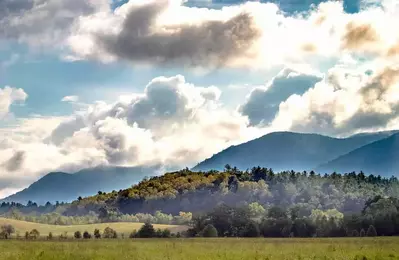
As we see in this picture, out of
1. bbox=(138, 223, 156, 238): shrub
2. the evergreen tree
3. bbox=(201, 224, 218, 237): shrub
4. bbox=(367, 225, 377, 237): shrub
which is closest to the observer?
bbox=(367, 225, 377, 237): shrub

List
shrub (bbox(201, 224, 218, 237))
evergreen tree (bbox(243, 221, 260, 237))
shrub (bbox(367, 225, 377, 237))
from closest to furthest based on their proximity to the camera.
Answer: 1. shrub (bbox(367, 225, 377, 237))
2. evergreen tree (bbox(243, 221, 260, 237))
3. shrub (bbox(201, 224, 218, 237))

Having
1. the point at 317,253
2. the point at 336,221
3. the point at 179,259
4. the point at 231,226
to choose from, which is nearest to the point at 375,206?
the point at 336,221

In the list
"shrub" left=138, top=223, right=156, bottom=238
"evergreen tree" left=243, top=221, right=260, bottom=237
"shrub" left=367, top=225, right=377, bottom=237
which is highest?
"shrub" left=138, top=223, right=156, bottom=238

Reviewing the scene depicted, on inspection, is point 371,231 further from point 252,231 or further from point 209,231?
point 209,231

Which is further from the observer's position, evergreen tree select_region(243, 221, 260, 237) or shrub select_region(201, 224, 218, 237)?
shrub select_region(201, 224, 218, 237)

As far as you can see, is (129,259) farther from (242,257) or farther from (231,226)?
(231,226)

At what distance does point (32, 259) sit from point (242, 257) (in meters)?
20.3

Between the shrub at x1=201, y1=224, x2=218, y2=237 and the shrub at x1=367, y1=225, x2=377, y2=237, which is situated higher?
the shrub at x1=201, y1=224, x2=218, y2=237

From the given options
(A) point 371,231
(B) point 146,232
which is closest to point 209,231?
(B) point 146,232

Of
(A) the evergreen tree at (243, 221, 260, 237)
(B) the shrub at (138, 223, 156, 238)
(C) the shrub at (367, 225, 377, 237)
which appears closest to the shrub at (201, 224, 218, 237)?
(A) the evergreen tree at (243, 221, 260, 237)

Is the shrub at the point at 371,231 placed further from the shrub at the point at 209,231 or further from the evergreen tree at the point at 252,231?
the shrub at the point at 209,231

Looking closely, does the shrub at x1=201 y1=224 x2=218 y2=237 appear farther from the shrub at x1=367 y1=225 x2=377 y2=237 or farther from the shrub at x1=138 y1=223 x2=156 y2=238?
the shrub at x1=367 y1=225 x2=377 y2=237

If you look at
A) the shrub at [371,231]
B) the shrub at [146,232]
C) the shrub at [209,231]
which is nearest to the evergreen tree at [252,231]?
the shrub at [209,231]

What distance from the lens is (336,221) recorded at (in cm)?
15012
